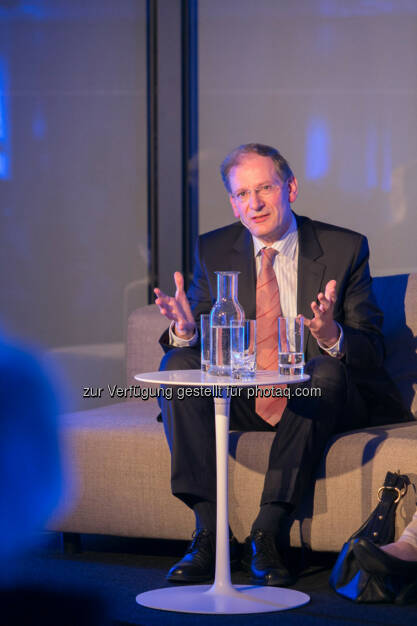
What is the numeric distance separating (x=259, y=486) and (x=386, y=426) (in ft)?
1.56

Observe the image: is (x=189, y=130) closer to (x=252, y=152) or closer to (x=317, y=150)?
(x=317, y=150)

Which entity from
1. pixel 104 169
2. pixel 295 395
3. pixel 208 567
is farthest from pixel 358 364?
pixel 104 169

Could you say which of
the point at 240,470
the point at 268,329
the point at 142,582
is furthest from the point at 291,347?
the point at 142,582

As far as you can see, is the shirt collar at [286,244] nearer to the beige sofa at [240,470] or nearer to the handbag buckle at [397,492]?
the beige sofa at [240,470]

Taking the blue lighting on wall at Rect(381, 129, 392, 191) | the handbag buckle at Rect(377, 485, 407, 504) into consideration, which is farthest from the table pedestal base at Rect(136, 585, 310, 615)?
the blue lighting on wall at Rect(381, 129, 392, 191)

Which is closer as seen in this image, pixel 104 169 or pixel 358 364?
pixel 358 364

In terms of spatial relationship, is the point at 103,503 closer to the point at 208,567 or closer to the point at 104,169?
the point at 208,567

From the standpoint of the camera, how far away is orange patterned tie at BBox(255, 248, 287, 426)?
2721mm

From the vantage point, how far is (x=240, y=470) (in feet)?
8.91

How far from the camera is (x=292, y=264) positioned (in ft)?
9.55

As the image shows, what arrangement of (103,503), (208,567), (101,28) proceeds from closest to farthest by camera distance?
1. (208,567)
2. (103,503)
3. (101,28)

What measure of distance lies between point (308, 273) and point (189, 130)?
1.79 metres

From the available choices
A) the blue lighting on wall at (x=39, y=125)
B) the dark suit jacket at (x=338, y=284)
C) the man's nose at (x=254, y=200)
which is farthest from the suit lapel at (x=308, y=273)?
the blue lighting on wall at (x=39, y=125)

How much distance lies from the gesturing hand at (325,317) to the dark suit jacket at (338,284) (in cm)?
26
